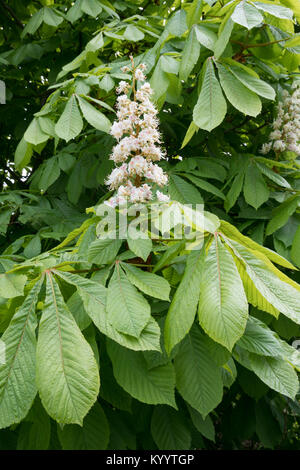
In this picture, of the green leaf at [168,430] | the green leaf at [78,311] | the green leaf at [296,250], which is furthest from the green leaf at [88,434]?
the green leaf at [296,250]

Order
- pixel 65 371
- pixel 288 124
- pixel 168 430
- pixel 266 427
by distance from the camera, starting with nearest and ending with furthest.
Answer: pixel 65 371
pixel 168 430
pixel 288 124
pixel 266 427

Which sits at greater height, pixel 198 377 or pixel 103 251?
pixel 103 251

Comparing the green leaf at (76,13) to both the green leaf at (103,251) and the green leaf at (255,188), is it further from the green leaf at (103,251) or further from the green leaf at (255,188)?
the green leaf at (103,251)

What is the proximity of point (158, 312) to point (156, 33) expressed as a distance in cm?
150

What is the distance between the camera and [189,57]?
145cm

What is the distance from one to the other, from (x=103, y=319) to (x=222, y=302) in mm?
242

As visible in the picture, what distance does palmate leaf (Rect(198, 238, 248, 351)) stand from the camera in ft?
2.54

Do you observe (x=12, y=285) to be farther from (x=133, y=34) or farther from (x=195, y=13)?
(x=133, y=34)

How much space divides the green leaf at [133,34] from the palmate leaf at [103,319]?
1228 millimetres

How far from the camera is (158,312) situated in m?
1.07

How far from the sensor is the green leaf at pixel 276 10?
1.34 m

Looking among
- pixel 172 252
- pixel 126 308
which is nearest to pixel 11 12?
pixel 172 252


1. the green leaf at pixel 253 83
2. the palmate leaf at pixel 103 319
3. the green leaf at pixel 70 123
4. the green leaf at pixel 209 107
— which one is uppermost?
the green leaf at pixel 253 83
